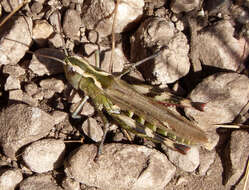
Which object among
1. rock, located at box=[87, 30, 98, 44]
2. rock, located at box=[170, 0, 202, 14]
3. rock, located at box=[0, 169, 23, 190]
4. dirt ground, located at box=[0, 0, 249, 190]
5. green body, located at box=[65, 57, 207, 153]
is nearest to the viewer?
green body, located at box=[65, 57, 207, 153]

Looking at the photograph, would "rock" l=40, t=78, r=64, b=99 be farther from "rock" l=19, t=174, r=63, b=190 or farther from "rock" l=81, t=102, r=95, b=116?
"rock" l=19, t=174, r=63, b=190

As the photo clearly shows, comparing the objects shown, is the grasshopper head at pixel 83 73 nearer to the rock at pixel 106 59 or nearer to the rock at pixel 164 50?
the rock at pixel 106 59

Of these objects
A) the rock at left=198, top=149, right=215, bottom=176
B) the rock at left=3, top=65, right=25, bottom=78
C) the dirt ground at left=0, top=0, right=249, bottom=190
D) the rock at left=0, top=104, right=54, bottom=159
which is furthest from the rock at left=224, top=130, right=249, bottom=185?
the rock at left=3, top=65, right=25, bottom=78

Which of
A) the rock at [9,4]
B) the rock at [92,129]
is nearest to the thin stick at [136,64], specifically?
the rock at [92,129]

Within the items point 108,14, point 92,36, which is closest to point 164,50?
point 108,14

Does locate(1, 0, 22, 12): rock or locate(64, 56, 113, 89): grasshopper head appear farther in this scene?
locate(1, 0, 22, 12): rock

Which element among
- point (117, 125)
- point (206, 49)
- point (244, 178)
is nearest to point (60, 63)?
point (117, 125)

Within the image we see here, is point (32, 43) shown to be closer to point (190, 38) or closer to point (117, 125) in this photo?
point (117, 125)
